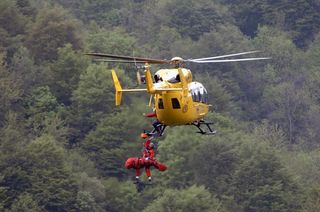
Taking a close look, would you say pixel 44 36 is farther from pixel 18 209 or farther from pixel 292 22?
pixel 292 22

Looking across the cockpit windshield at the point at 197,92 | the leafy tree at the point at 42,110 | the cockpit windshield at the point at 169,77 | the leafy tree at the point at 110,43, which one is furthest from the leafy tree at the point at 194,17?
the cockpit windshield at the point at 169,77

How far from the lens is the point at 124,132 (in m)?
92.2

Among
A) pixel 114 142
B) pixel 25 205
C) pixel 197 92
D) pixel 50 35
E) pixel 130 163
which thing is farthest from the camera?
pixel 50 35

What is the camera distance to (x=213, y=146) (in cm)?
9381

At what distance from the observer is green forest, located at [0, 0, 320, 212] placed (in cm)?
8700

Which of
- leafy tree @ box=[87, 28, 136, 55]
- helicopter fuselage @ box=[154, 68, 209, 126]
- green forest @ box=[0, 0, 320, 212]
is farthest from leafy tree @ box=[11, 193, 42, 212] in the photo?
helicopter fuselage @ box=[154, 68, 209, 126]

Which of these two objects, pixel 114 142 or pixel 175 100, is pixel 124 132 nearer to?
pixel 114 142

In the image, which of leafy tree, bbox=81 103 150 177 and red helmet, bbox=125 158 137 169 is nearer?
red helmet, bbox=125 158 137 169

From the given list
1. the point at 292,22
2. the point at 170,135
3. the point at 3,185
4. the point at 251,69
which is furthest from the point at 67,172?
the point at 292,22

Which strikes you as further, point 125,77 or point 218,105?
point 218,105

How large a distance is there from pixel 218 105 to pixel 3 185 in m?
28.9

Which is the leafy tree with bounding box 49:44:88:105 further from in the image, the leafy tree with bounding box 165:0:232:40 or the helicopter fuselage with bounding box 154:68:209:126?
the helicopter fuselage with bounding box 154:68:209:126

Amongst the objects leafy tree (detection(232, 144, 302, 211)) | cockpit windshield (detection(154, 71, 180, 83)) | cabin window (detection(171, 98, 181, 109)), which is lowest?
leafy tree (detection(232, 144, 302, 211))

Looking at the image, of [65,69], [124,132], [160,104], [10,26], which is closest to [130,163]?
[160,104]
